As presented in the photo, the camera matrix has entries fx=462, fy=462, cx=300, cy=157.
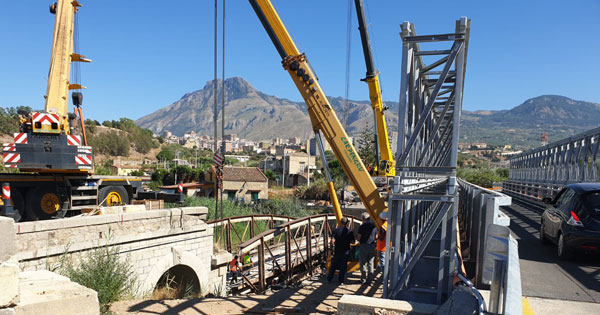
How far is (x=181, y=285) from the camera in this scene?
13.3 metres

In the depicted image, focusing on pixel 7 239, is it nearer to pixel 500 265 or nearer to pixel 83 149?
pixel 500 265

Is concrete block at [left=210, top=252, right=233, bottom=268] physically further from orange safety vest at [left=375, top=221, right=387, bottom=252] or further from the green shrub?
orange safety vest at [left=375, top=221, right=387, bottom=252]

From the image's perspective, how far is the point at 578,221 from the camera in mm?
8117

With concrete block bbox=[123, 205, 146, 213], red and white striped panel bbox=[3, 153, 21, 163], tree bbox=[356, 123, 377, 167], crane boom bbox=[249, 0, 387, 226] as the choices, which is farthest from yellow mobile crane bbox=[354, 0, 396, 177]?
tree bbox=[356, 123, 377, 167]

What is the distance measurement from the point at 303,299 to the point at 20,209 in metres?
8.39

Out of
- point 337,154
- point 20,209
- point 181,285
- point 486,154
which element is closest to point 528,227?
point 337,154

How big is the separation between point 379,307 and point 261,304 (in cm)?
525

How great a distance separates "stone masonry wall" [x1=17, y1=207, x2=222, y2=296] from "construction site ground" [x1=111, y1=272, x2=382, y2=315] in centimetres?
192

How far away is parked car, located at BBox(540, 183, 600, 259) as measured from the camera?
312 inches

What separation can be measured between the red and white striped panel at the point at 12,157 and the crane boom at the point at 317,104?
750 cm

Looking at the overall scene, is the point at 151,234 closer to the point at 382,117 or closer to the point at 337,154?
the point at 337,154

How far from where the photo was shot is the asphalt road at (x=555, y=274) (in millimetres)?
6281

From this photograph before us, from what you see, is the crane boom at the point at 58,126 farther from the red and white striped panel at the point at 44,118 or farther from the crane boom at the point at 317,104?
the crane boom at the point at 317,104

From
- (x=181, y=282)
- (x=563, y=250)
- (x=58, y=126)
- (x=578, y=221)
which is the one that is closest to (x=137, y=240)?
(x=181, y=282)
